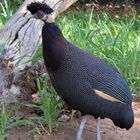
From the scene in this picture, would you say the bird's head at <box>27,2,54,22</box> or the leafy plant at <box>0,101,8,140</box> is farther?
the leafy plant at <box>0,101,8,140</box>

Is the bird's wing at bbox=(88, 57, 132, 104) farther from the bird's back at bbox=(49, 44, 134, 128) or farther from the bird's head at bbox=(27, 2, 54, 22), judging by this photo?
the bird's head at bbox=(27, 2, 54, 22)

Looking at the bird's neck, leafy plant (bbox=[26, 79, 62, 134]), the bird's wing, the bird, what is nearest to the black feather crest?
the bird

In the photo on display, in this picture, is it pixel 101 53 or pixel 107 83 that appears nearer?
pixel 107 83

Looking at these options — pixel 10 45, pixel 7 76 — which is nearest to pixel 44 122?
pixel 7 76

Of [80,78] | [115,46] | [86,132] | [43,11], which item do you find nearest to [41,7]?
[43,11]

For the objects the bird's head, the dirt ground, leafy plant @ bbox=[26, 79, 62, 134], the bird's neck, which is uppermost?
the bird's head

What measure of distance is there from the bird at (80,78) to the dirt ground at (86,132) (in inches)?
14.7

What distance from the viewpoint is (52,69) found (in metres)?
3.36

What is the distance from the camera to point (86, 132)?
392 cm

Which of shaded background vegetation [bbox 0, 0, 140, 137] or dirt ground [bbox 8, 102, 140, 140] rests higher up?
shaded background vegetation [bbox 0, 0, 140, 137]

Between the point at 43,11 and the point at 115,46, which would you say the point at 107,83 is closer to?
the point at 43,11

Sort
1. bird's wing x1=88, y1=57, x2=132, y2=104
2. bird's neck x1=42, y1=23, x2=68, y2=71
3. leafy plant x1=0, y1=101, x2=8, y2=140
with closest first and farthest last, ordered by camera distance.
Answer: bird's neck x1=42, y1=23, x2=68, y2=71 → bird's wing x1=88, y1=57, x2=132, y2=104 → leafy plant x1=0, y1=101, x2=8, y2=140

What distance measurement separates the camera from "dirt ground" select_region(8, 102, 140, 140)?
12.3 feet

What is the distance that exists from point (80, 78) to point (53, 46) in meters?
0.30
